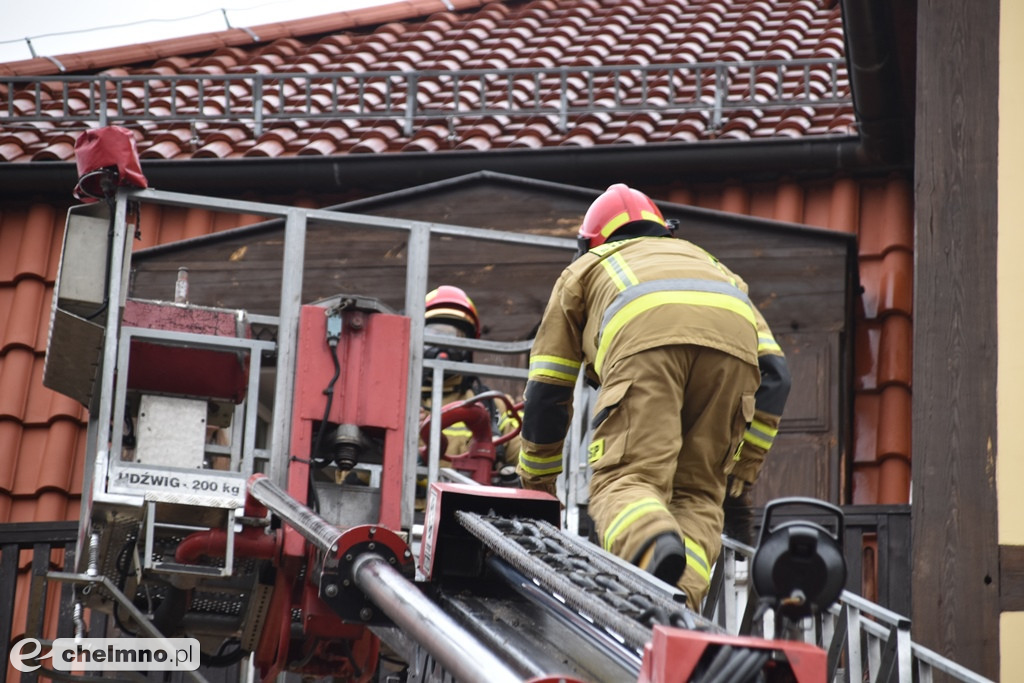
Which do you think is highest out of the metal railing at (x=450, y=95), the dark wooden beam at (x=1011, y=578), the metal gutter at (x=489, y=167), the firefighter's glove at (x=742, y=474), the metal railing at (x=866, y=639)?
the metal railing at (x=450, y=95)

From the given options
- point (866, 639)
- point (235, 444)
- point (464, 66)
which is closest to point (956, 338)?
point (866, 639)

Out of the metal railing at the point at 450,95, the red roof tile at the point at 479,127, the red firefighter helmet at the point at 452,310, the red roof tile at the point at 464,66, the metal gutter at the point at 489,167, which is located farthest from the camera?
the red roof tile at the point at 464,66

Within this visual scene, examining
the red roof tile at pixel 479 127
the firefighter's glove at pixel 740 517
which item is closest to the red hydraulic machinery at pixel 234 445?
the firefighter's glove at pixel 740 517

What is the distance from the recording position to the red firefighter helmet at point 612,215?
6328 millimetres

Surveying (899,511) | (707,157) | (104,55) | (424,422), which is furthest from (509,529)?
(104,55)

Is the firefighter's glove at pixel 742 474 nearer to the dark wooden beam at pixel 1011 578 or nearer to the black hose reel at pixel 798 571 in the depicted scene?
the dark wooden beam at pixel 1011 578

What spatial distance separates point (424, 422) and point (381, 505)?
1.22 m

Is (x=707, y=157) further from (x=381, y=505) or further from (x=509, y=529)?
(x=509, y=529)

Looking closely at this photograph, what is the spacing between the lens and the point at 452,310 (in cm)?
917

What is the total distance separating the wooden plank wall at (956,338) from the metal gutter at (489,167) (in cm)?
309

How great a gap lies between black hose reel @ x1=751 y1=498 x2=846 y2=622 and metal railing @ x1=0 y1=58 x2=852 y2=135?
8.13 meters

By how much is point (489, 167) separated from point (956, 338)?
4833 millimetres

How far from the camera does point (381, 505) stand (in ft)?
22.0

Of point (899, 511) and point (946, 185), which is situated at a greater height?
point (946, 185)
